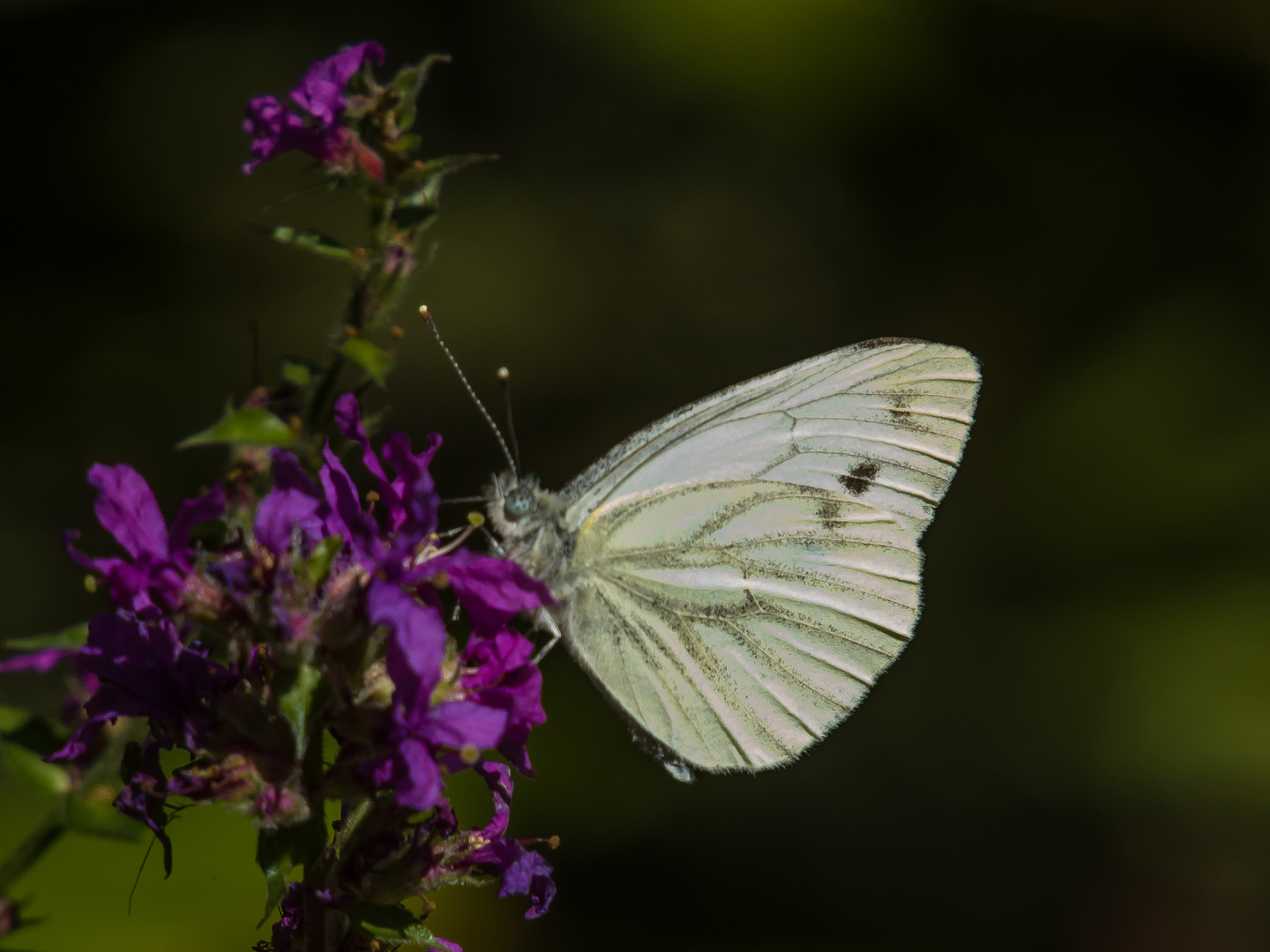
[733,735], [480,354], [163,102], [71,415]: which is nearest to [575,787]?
[733,735]

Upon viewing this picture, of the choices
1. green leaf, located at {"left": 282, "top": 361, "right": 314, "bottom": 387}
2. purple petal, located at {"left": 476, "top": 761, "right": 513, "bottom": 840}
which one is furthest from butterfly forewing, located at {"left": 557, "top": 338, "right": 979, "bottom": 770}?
green leaf, located at {"left": 282, "top": 361, "right": 314, "bottom": 387}

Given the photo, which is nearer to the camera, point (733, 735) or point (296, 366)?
point (296, 366)

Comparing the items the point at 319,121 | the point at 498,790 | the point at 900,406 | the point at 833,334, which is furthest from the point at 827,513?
the point at 833,334

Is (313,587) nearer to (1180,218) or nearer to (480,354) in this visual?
(480,354)

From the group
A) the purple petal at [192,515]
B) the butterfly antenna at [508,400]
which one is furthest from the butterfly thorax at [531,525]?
the purple petal at [192,515]

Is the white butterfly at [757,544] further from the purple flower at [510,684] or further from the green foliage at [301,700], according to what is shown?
the green foliage at [301,700]

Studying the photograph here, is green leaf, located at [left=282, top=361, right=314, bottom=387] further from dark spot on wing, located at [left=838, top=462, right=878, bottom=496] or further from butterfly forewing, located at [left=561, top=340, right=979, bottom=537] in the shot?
dark spot on wing, located at [left=838, top=462, right=878, bottom=496]
